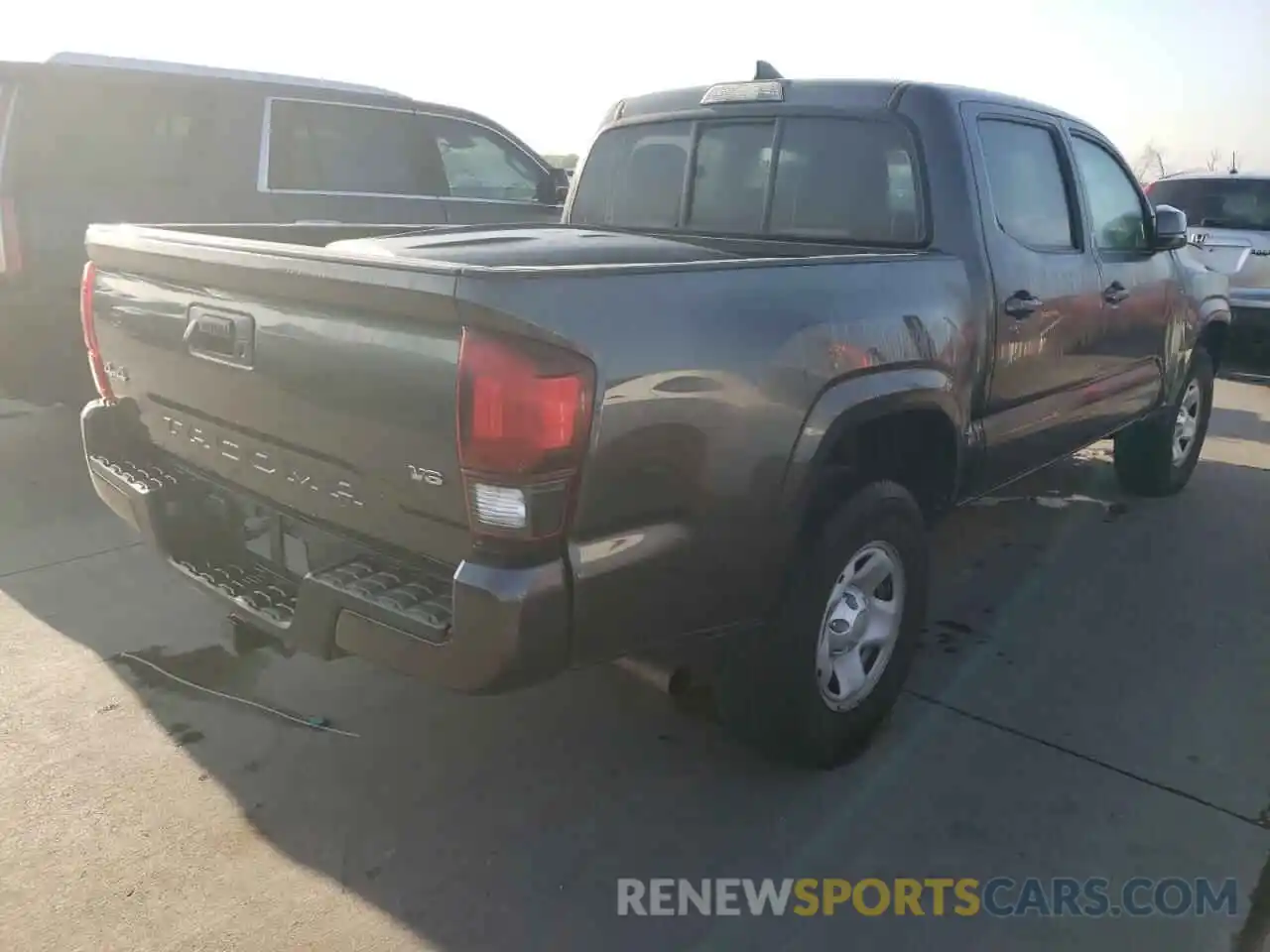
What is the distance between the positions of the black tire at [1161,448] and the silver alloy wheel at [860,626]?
307 cm

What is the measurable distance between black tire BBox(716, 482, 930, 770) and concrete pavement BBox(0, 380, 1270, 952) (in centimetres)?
16

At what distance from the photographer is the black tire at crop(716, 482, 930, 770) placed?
2.83 m

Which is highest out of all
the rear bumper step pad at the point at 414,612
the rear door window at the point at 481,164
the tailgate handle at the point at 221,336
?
the rear door window at the point at 481,164

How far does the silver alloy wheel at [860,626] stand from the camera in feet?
9.92

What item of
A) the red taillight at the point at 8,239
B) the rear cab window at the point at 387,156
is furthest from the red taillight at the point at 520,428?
the rear cab window at the point at 387,156

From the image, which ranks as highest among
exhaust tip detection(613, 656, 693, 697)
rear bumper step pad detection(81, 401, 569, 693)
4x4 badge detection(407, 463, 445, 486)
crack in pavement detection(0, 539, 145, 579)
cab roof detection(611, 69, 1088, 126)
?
cab roof detection(611, 69, 1088, 126)

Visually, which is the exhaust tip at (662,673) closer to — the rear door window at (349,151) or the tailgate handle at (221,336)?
the tailgate handle at (221,336)

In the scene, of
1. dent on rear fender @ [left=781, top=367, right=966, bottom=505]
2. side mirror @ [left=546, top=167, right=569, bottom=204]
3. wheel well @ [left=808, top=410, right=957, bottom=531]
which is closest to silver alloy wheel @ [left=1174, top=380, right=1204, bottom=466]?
wheel well @ [left=808, top=410, right=957, bottom=531]

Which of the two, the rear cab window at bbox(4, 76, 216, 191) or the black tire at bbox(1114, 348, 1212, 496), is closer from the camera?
the rear cab window at bbox(4, 76, 216, 191)

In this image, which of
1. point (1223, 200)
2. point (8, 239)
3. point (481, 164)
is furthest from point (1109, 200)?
point (1223, 200)

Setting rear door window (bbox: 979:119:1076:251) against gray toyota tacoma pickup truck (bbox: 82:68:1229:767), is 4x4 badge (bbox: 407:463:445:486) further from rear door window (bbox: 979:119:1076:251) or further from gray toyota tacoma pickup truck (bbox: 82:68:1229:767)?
rear door window (bbox: 979:119:1076:251)

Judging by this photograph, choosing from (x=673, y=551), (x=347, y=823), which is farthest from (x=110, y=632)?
(x=673, y=551)

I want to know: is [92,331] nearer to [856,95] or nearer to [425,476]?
[425,476]

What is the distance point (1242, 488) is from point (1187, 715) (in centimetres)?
334
